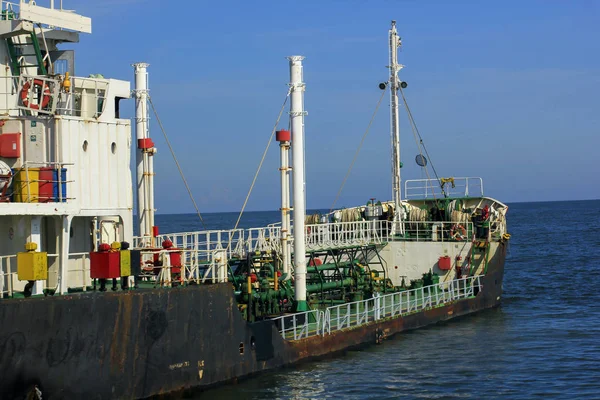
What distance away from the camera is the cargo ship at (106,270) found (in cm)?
1855

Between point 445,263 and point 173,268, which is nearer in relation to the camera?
point 173,268

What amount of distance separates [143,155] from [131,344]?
10943 mm

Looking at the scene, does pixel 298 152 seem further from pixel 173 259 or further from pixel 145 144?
pixel 173 259

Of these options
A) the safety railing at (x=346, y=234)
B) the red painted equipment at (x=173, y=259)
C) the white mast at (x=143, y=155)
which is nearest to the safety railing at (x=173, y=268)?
the red painted equipment at (x=173, y=259)

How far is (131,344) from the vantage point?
19.8 m

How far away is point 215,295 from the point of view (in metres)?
22.2

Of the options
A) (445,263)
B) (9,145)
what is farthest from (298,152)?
(445,263)

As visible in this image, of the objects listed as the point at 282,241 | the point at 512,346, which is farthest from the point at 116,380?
the point at 512,346

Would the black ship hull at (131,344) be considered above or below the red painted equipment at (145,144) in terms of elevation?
below

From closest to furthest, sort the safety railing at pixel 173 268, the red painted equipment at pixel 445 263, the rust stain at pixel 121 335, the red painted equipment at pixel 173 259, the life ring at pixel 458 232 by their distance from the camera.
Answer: the rust stain at pixel 121 335, the safety railing at pixel 173 268, the red painted equipment at pixel 173 259, the red painted equipment at pixel 445 263, the life ring at pixel 458 232

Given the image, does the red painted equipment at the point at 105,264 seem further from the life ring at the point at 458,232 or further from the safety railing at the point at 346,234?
the life ring at the point at 458,232

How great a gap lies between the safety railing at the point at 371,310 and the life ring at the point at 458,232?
73.4 inches

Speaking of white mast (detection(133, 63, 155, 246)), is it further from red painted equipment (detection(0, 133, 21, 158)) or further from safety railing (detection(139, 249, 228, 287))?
red painted equipment (detection(0, 133, 21, 158))

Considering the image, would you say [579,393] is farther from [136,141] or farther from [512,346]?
[136,141]
